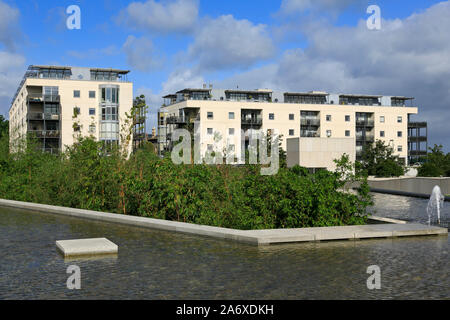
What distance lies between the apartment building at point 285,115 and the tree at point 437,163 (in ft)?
38.9

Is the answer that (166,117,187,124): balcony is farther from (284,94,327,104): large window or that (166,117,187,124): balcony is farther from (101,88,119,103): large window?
(284,94,327,104): large window

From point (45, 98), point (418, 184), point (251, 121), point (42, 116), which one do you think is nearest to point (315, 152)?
point (418, 184)

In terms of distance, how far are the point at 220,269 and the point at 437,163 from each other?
60040mm

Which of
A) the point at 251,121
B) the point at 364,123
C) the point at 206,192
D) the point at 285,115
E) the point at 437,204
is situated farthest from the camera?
the point at 364,123

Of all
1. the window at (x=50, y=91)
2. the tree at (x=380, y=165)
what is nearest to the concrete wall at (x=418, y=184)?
the tree at (x=380, y=165)

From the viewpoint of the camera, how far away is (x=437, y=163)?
2447 inches

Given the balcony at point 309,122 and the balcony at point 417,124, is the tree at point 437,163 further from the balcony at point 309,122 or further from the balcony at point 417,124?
the balcony at point 417,124

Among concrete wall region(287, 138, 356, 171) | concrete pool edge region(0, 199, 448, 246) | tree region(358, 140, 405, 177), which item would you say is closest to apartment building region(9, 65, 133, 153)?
tree region(358, 140, 405, 177)

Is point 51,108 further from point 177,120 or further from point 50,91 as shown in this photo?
point 177,120

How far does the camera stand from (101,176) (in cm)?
1791

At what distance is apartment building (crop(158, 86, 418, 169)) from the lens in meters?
78.8

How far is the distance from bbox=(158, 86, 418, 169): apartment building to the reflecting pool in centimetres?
6180

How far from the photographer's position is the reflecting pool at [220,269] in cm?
719
